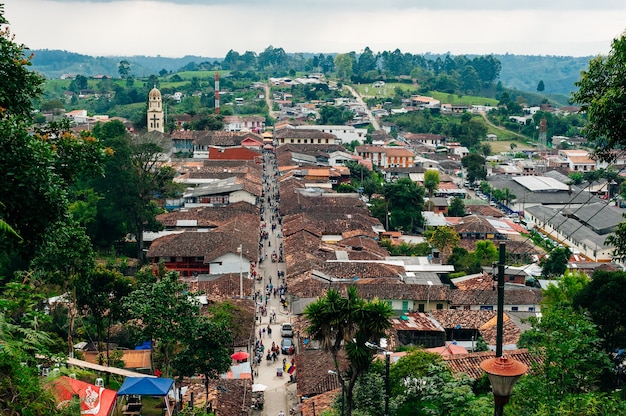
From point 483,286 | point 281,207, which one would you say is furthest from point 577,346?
point 281,207

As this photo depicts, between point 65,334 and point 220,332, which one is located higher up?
point 220,332

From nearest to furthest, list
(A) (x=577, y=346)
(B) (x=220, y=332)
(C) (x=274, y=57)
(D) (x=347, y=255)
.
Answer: (A) (x=577, y=346)
(B) (x=220, y=332)
(D) (x=347, y=255)
(C) (x=274, y=57)

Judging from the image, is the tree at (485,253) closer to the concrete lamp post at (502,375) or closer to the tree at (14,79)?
the tree at (14,79)

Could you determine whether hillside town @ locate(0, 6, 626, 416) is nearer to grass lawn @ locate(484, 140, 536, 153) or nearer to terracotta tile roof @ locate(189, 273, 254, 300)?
terracotta tile roof @ locate(189, 273, 254, 300)

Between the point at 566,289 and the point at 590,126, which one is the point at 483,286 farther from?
the point at 590,126

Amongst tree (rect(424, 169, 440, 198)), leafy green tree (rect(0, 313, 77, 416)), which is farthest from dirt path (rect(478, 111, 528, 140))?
leafy green tree (rect(0, 313, 77, 416))

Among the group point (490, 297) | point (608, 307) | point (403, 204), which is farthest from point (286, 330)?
point (403, 204)

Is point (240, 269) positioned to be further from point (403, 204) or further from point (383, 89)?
point (383, 89)

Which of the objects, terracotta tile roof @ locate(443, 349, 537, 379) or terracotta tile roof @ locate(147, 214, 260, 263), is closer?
terracotta tile roof @ locate(443, 349, 537, 379)
